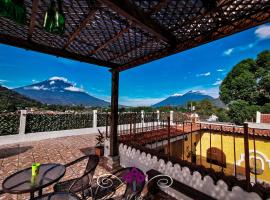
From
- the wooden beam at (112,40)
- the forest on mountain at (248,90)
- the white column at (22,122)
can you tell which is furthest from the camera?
the forest on mountain at (248,90)

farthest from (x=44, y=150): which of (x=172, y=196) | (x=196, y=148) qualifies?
(x=196, y=148)

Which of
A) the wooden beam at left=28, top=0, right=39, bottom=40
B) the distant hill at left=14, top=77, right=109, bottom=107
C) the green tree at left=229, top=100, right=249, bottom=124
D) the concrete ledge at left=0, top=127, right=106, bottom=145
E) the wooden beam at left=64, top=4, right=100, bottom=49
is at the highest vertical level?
the distant hill at left=14, top=77, right=109, bottom=107

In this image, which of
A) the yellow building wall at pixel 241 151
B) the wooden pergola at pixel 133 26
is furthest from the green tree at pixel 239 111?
the wooden pergola at pixel 133 26

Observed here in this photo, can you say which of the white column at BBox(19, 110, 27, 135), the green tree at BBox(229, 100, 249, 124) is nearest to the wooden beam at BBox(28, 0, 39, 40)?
the white column at BBox(19, 110, 27, 135)

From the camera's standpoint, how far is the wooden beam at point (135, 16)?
4.81 ft

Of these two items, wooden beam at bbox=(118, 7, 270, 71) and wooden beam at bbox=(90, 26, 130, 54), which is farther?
wooden beam at bbox=(90, 26, 130, 54)

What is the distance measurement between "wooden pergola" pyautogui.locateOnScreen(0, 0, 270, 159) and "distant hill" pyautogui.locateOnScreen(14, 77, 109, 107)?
93.6 metres

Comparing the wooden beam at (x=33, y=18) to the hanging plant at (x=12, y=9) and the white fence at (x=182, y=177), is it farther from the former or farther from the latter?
the white fence at (x=182, y=177)

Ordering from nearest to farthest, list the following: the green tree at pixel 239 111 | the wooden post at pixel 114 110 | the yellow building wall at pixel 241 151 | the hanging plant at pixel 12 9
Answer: the hanging plant at pixel 12 9 → the wooden post at pixel 114 110 → the yellow building wall at pixel 241 151 → the green tree at pixel 239 111

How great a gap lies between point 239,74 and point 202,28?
23.7m

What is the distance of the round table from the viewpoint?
185cm

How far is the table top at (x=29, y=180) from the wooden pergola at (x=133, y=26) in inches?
84.7

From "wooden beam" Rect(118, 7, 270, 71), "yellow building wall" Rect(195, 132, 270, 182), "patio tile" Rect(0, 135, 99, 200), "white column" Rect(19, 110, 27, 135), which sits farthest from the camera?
"yellow building wall" Rect(195, 132, 270, 182)

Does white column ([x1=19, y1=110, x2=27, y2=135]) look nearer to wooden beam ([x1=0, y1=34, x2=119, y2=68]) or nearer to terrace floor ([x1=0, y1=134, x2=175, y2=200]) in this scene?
terrace floor ([x1=0, y1=134, x2=175, y2=200])
